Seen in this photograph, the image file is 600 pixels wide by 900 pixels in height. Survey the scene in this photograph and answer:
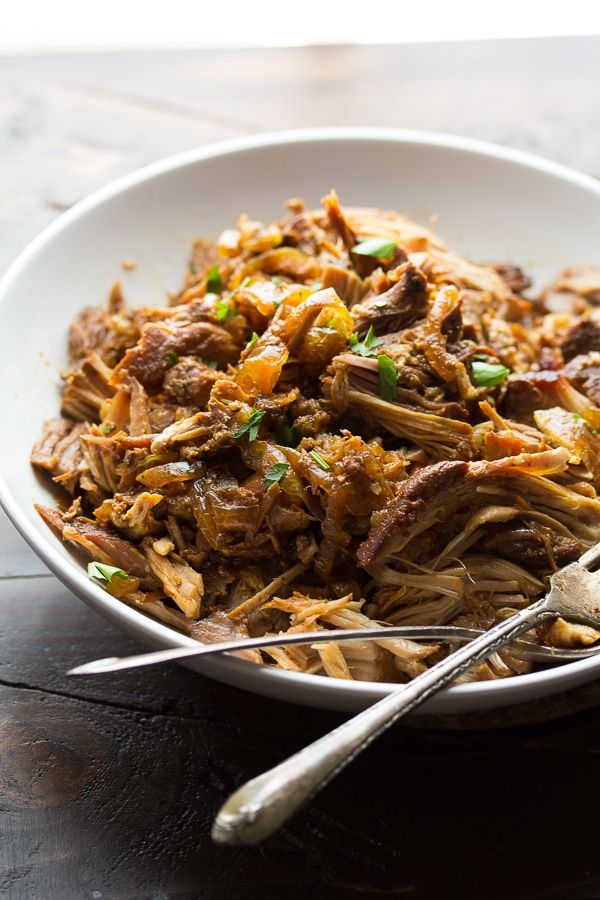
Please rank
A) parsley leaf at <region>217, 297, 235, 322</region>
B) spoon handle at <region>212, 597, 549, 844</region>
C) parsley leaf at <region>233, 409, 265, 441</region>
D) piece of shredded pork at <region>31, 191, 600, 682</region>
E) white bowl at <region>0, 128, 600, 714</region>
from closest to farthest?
1. spoon handle at <region>212, 597, 549, 844</region>
2. piece of shredded pork at <region>31, 191, 600, 682</region>
3. parsley leaf at <region>233, 409, 265, 441</region>
4. parsley leaf at <region>217, 297, 235, 322</region>
5. white bowl at <region>0, 128, 600, 714</region>

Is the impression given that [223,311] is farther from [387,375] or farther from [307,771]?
[307,771]

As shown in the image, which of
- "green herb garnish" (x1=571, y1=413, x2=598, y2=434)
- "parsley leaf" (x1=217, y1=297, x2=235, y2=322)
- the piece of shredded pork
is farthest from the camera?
"parsley leaf" (x1=217, y1=297, x2=235, y2=322)

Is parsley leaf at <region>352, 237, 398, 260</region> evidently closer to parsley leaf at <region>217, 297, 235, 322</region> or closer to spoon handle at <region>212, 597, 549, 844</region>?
parsley leaf at <region>217, 297, 235, 322</region>

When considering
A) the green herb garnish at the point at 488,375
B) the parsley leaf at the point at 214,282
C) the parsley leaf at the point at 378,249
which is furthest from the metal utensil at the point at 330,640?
the parsley leaf at the point at 214,282

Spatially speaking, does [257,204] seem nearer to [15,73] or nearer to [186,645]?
[15,73]

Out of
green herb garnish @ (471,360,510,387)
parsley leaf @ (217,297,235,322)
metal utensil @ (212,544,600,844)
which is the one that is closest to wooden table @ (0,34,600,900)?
metal utensil @ (212,544,600,844)

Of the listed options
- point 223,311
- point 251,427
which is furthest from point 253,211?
point 251,427
